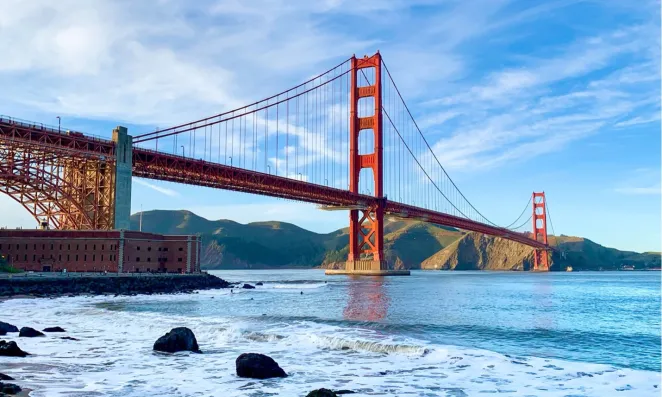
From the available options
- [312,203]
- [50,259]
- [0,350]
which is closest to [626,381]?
[0,350]

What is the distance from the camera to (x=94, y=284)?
155 feet

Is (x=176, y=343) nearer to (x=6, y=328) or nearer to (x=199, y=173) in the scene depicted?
(x=6, y=328)

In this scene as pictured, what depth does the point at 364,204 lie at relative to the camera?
90188mm

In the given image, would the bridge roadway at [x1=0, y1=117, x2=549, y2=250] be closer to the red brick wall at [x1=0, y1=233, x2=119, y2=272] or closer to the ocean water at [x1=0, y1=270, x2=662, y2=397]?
the red brick wall at [x1=0, y1=233, x2=119, y2=272]

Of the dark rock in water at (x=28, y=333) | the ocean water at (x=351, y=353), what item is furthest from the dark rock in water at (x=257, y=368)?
the dark rock in water at (x=28, y=333)

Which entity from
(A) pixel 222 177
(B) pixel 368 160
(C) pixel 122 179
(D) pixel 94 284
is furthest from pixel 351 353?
(B) pixel 368 160

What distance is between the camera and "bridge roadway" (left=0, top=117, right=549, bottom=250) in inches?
2025

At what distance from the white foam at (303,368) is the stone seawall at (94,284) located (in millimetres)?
20858

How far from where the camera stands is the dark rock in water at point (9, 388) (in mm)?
12134

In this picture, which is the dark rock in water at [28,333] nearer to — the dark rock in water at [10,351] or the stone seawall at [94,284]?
the dark rock in water at [10,351]

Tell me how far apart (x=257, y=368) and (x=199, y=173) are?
174 feet

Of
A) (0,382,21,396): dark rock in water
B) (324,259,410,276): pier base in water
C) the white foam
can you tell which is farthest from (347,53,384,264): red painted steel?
(0,382,21,396): dark rock in water

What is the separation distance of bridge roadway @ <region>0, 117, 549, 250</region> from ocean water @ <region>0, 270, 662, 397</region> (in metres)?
21.2

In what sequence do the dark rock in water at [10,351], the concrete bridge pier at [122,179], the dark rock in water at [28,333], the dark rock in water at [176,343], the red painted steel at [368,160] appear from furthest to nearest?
1. the red painted steel at [368,160]
2. the concrete bridge pier at [122,179]
3. the dark rock in water at [28,333]
4. the dark rock in water at [176,343]
5. the dark rock in water at [10,351]
